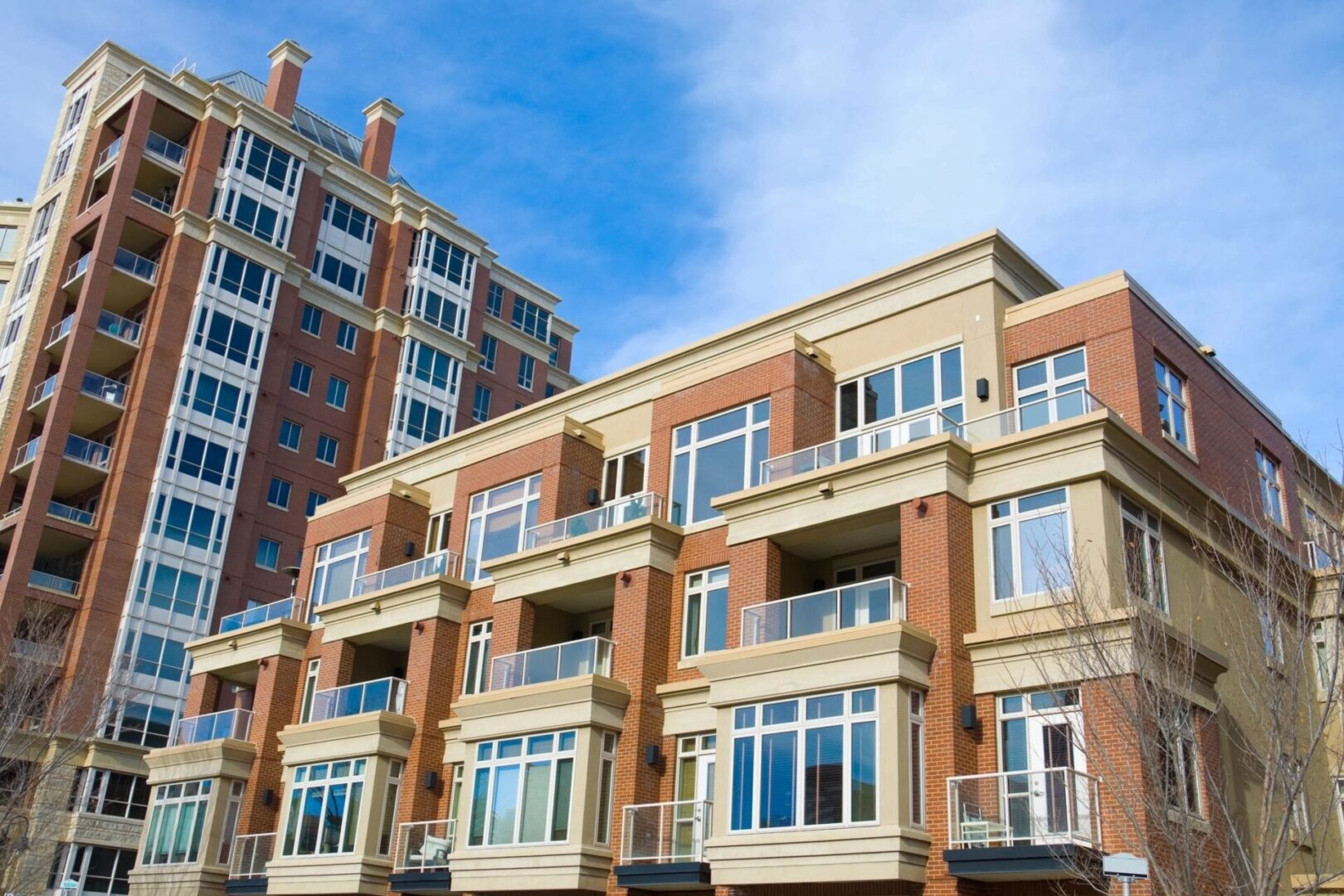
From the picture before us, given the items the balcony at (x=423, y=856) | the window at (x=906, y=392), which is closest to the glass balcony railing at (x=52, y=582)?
the balcony at (x=423, y=856)

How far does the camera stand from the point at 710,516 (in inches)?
1012

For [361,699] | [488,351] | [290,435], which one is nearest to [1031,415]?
[361,699]

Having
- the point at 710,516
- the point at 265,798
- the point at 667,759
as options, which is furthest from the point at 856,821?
the point at 265,798

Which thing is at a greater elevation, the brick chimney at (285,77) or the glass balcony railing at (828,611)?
the brick chimney at (285,77)

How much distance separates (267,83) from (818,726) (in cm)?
4695

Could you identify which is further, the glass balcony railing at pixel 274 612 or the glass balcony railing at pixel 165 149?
the glass balcony railing at pixel 165 149

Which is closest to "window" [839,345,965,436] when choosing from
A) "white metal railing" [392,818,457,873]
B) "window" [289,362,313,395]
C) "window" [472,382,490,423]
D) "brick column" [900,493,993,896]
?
"brick column" [900,493,993,896]

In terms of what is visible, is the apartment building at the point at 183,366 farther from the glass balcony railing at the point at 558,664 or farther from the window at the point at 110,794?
the glass balcony railing at the point at 558,664

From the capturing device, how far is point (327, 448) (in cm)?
5269

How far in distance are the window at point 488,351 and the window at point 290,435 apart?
1203cm

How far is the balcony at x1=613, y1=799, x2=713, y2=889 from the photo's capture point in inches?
860

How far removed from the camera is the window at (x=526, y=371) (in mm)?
64062

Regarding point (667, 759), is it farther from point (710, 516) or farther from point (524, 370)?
point (524, 370)

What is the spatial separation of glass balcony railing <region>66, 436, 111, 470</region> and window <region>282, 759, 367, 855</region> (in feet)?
69.0
